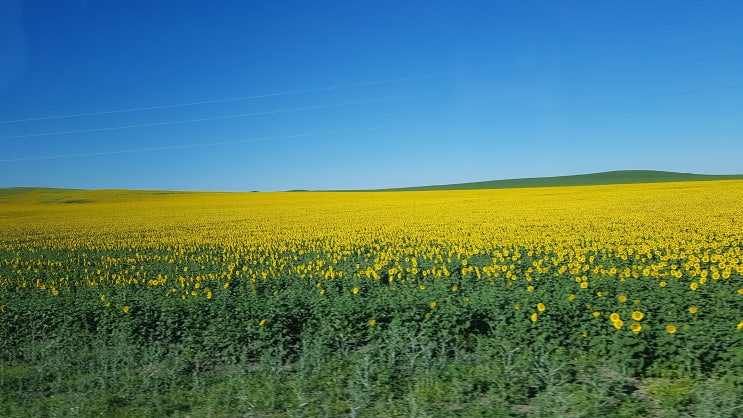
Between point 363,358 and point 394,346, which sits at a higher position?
point 394,346

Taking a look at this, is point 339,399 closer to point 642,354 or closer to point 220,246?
point 642,354

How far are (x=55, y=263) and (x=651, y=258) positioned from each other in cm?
1698

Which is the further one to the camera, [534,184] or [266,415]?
[534,184]

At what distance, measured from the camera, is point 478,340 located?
6711 millimetres

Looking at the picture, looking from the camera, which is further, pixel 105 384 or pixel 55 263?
pixel 55 263

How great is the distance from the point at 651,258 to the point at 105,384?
37.3 feet

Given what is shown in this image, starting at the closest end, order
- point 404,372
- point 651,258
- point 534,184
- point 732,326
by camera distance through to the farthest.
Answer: point 732,326 < point 404,372 < point 651,258 < point 534,184

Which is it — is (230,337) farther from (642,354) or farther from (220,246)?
(220,246)

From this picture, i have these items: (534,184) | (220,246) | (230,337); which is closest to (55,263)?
(220,246)

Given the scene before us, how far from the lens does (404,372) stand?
20.0 feet

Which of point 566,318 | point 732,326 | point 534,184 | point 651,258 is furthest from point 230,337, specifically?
point 534,184

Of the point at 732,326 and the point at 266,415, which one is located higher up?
the point at 732,326

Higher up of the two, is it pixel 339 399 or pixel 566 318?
pixel 566 318

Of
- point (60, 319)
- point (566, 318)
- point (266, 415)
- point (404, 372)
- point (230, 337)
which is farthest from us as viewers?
point (60, 319)
